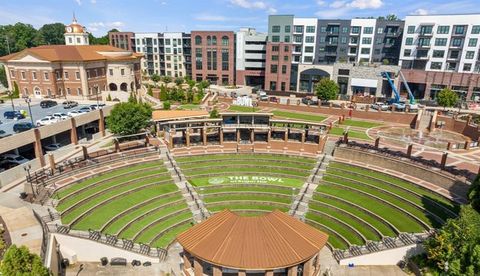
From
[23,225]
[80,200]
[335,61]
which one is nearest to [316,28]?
[335,61]

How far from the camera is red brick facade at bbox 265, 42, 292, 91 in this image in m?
103

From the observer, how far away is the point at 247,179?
43.6m

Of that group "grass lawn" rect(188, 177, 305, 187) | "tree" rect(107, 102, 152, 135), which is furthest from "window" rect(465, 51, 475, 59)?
"tree" rect(107, 102, 152, 135)

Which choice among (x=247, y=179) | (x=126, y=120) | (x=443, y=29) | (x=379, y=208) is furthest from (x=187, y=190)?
(x=443, y=29)

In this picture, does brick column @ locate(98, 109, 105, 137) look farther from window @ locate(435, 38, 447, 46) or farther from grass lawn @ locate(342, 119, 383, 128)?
window @ locate(435, 38, 447, 46)

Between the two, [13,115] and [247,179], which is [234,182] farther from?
[13,115]

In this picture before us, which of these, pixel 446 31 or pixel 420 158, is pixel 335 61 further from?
pixel 420 158

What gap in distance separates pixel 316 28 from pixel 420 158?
71.9m

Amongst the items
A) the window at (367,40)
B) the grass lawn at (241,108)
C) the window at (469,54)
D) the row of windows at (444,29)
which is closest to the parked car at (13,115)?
the grass lawn at (241,108)

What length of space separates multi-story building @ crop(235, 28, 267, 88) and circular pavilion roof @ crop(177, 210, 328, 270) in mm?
94887

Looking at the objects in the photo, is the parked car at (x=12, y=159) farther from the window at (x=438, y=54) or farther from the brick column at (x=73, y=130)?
the window at (x=438, y=54)

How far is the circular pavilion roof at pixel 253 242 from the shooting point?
2222cm

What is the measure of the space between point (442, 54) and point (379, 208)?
77.1 metres

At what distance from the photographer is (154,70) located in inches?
5448
